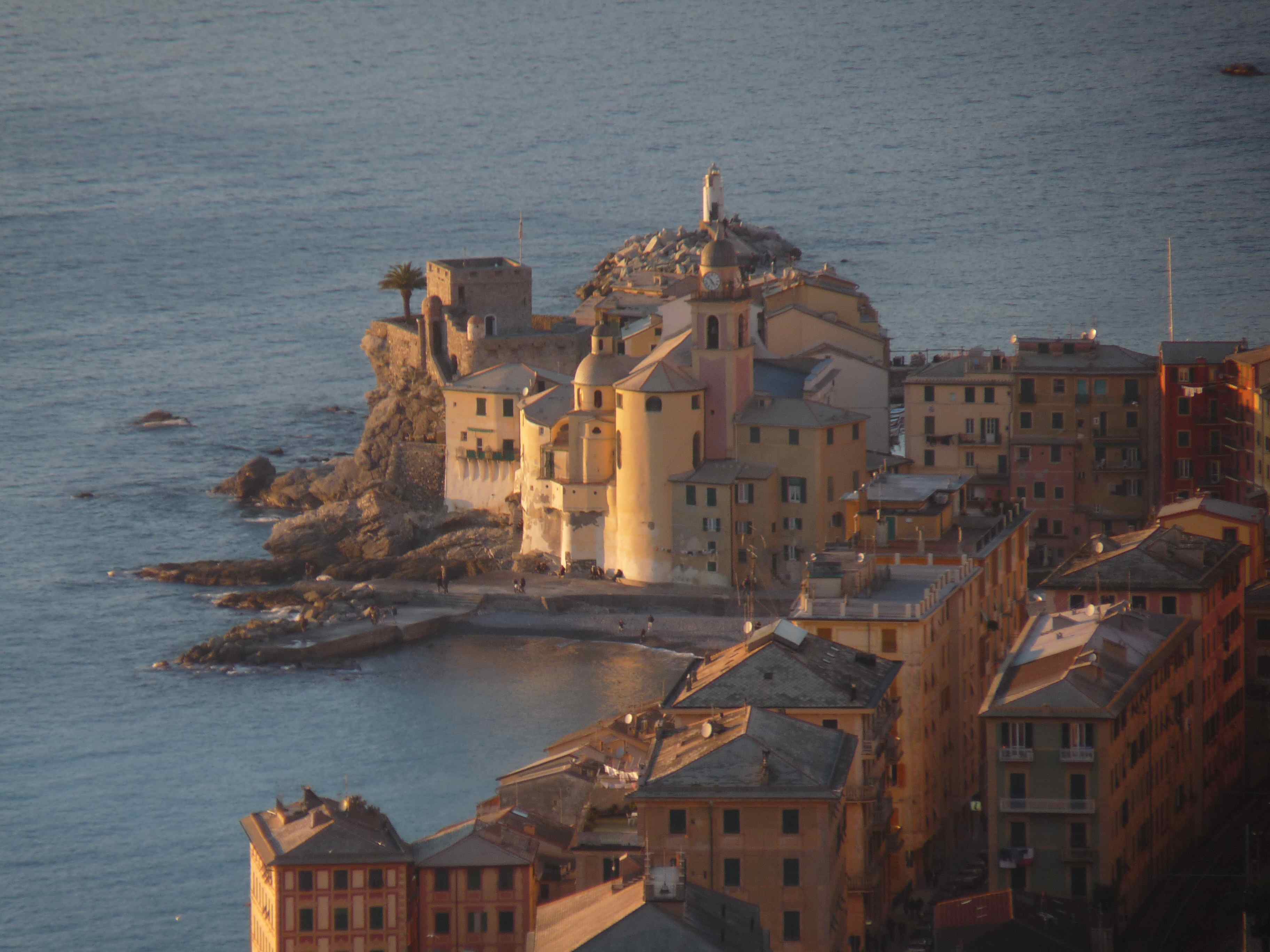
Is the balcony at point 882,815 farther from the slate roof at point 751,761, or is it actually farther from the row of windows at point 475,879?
the row of windows at point 475,879

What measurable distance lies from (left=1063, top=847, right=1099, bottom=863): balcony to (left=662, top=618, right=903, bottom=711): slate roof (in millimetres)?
5214

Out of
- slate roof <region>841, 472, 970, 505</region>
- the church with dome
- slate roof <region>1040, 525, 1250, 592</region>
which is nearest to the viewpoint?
slate roof <region>1040, 525, 1250, 592</region>

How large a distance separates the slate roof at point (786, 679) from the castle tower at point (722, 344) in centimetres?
3384

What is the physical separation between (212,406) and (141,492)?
78.4ft

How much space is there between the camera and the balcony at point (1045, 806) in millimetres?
Result: 66375

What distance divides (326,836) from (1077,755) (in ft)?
53.7

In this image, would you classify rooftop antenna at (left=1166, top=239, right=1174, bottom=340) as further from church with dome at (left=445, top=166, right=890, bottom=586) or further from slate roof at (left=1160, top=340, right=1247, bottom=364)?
church with dome at (left=445, top=166, right=890, bottom=586)

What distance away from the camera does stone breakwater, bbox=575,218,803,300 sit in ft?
474

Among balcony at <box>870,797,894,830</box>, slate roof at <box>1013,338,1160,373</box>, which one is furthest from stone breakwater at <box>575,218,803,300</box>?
balcony at <box>870,797,894,830</box>

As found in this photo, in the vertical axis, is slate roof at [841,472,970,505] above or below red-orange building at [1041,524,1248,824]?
above

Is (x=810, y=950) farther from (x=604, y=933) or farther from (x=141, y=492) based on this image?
(x=141, y=492)

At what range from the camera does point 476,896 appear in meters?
66.2

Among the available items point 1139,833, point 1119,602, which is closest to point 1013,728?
point 1139,833

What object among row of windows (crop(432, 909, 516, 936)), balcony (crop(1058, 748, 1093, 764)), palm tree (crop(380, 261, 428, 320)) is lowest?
row of windows (crop(432, 909, 516, 936))
